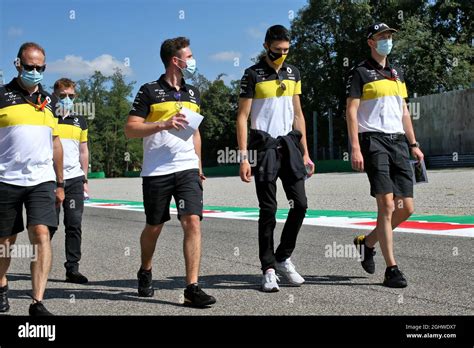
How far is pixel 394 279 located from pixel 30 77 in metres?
3.31

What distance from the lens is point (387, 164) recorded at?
18.1 ft

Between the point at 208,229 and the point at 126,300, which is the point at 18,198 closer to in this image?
the point at 126,300

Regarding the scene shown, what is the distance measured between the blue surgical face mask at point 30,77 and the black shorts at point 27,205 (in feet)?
2.45

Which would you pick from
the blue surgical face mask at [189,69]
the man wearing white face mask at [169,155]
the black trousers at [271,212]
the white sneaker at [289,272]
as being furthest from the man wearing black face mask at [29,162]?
the white sneaker at [289,272]

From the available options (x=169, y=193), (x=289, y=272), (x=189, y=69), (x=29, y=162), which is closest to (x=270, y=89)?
(x=189, y=69)

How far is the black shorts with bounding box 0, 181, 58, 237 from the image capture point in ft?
15.2

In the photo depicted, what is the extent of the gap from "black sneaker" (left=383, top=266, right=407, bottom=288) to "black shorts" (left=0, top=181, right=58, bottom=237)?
8.99 feet

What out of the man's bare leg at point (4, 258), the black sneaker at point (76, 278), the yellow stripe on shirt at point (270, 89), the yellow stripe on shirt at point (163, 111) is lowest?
the black sneaker at point (76, 278)

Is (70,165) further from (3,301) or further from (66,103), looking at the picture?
(3,301)

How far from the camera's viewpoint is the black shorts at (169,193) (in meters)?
4.98

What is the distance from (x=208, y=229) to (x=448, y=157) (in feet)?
→ 109

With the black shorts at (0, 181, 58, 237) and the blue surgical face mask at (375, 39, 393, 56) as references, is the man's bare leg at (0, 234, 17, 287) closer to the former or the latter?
the black shorts at (0, 181, 58, 237)

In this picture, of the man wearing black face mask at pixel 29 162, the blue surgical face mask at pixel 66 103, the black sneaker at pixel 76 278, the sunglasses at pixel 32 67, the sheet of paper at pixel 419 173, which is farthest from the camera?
the blue surgical face mask at pixel 66 103

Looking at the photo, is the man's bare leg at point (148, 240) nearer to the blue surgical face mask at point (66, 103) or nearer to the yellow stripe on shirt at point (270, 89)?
the yellow stripe on shirt at point (270, 89)
